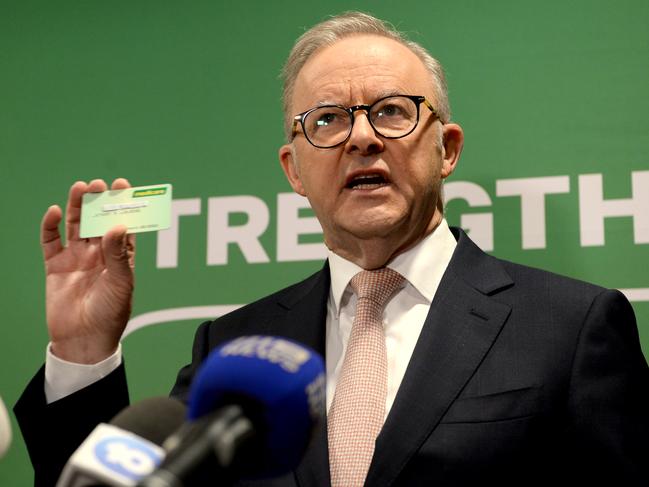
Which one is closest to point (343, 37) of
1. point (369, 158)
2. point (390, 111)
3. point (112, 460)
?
point (390, 111)

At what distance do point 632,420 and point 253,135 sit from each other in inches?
54.0

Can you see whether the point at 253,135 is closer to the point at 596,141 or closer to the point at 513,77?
the point at 513,77

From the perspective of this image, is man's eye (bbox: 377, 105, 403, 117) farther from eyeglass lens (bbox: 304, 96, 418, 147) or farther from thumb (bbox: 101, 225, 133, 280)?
thumb (bbox: 101, 225, 133, 280)

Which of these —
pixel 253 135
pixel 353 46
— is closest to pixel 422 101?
pixel 353 46

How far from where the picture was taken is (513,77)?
2508mm

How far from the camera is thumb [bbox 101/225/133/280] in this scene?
1929 mm

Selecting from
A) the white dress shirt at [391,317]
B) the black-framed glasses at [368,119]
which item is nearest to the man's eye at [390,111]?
the black-framed glasses at [368,119]

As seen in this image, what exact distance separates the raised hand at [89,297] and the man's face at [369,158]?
1.43ft

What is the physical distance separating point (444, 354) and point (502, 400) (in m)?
0.14

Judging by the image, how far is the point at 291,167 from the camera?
2.34 meters

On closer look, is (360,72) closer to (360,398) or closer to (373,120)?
(373,120)

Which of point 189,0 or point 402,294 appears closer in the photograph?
point 402,294

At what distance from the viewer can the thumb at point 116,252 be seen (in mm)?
1929

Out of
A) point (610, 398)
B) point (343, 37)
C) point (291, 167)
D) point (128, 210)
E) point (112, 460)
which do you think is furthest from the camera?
point (291, 167)
